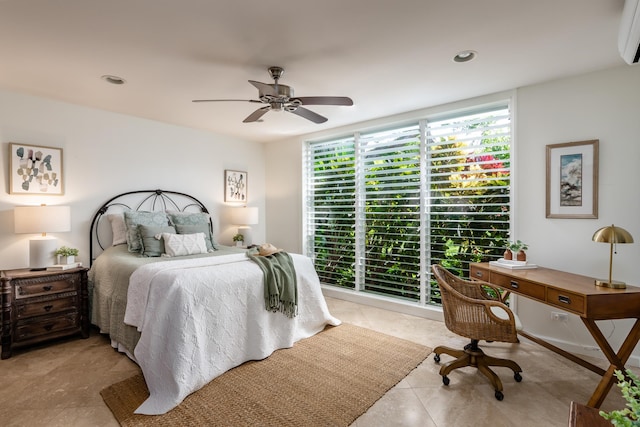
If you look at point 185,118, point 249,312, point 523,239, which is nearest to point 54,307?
point 249,312

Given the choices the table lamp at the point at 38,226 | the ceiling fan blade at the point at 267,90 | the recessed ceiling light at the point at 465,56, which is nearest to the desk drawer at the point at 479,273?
the recessed ceiling light at the point at 465,56

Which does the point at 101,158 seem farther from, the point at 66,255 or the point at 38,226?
the point at 66,255

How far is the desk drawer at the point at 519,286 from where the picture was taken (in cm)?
248

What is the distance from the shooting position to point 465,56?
105 inches

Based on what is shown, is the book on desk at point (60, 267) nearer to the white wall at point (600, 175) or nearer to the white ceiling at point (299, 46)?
the white ceiling at point (299, 46)

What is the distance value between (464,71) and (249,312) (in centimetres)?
286

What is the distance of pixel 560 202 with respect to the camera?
10.1 feet

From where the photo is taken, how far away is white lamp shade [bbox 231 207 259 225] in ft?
16.6

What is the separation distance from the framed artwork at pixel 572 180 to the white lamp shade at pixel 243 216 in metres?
3.79

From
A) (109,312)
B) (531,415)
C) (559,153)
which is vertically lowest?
(531,415)

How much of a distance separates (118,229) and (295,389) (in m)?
2.88

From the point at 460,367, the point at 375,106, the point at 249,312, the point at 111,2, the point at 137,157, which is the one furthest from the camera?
the point at 137,157

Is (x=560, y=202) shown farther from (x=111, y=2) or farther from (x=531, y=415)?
(x=111, y=2)

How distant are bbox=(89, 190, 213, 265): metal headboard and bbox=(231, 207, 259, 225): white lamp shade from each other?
42cm
